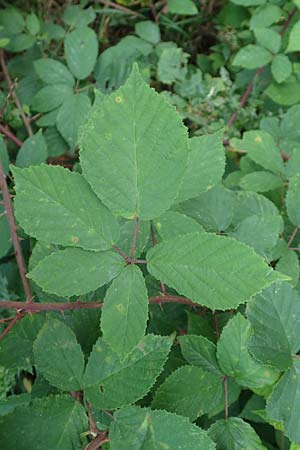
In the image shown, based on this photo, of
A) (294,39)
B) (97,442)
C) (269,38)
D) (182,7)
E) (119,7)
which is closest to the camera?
(97,442)

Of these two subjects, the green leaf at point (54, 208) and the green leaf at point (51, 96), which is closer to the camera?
the green leaf at point (54, 208)

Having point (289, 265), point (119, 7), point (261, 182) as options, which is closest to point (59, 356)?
point (289, 265)

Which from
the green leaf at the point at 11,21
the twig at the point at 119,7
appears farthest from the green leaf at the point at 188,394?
the twig at the point at 119,7

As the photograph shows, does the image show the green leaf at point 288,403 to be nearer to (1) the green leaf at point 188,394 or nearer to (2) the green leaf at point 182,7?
(1) the green leaf at point 188,394

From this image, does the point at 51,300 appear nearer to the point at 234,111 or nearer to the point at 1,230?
the point at 1,230

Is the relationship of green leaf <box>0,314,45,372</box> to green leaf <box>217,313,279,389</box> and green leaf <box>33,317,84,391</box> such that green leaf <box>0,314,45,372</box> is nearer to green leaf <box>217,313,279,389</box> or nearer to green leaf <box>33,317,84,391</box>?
green leaf <box>33,317,84,391</box>

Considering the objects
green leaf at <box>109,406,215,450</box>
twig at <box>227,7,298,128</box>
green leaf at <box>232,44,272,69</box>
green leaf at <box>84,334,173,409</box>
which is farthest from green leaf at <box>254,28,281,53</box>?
green leaf at <box>109,406,215,450</box>

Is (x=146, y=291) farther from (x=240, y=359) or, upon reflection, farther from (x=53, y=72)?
(x=53, y=72)
